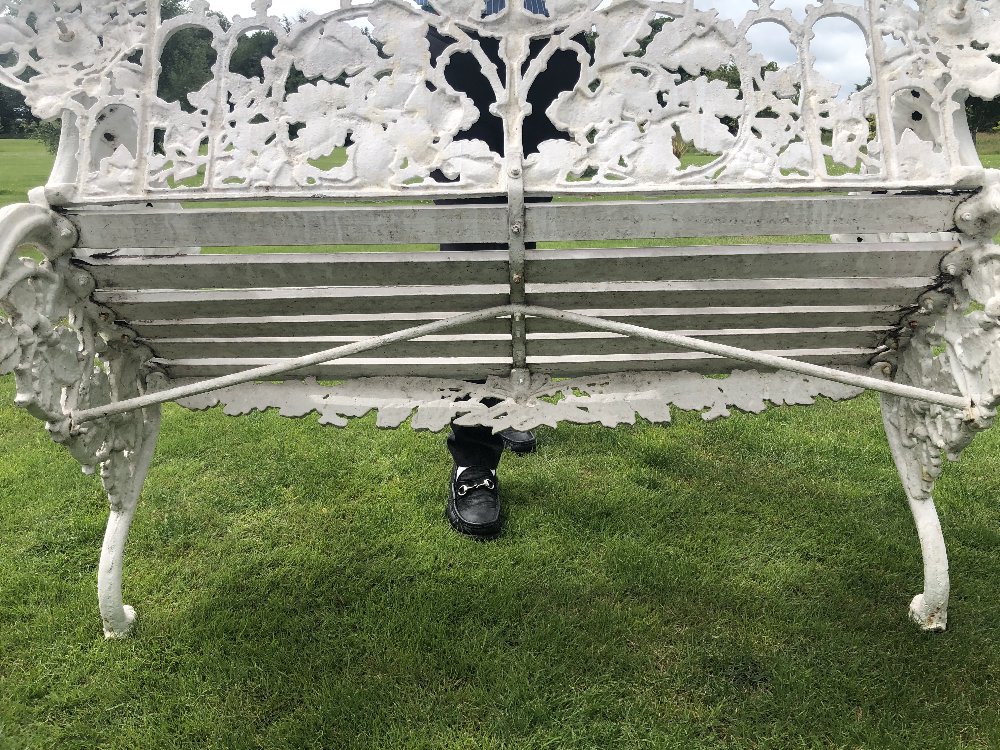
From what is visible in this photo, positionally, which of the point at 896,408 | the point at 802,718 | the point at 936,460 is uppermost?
the point at 896,408

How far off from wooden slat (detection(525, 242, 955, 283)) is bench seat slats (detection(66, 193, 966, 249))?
9 centimetres

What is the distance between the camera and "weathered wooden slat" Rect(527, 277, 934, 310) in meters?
2.04

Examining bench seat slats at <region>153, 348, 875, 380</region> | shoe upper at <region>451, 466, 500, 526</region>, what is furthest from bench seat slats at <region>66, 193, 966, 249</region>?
shoe upper at <region>451, 466, 500, 526</region>

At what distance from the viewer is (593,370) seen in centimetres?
243

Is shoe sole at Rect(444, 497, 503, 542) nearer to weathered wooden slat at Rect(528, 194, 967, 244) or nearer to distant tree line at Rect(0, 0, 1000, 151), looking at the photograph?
weathered wooden slat at Rect(528, 194, 967, 244)

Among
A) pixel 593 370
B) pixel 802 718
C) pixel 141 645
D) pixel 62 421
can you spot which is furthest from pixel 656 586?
pixel 62 421

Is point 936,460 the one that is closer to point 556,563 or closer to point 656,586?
point 656,586

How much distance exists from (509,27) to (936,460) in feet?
6.09

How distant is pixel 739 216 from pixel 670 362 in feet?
2.27

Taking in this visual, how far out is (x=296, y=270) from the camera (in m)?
1.97

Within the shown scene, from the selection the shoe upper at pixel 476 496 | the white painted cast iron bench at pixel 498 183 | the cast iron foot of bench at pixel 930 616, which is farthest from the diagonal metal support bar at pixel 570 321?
the shoe upper at pixel 476 496

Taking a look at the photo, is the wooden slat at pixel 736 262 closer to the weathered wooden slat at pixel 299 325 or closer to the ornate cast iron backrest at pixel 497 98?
the ornate cast iron backrest at pixel 497 98

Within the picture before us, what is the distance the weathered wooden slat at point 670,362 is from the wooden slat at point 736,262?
1.33 ft

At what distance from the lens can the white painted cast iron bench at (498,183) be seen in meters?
1.82
